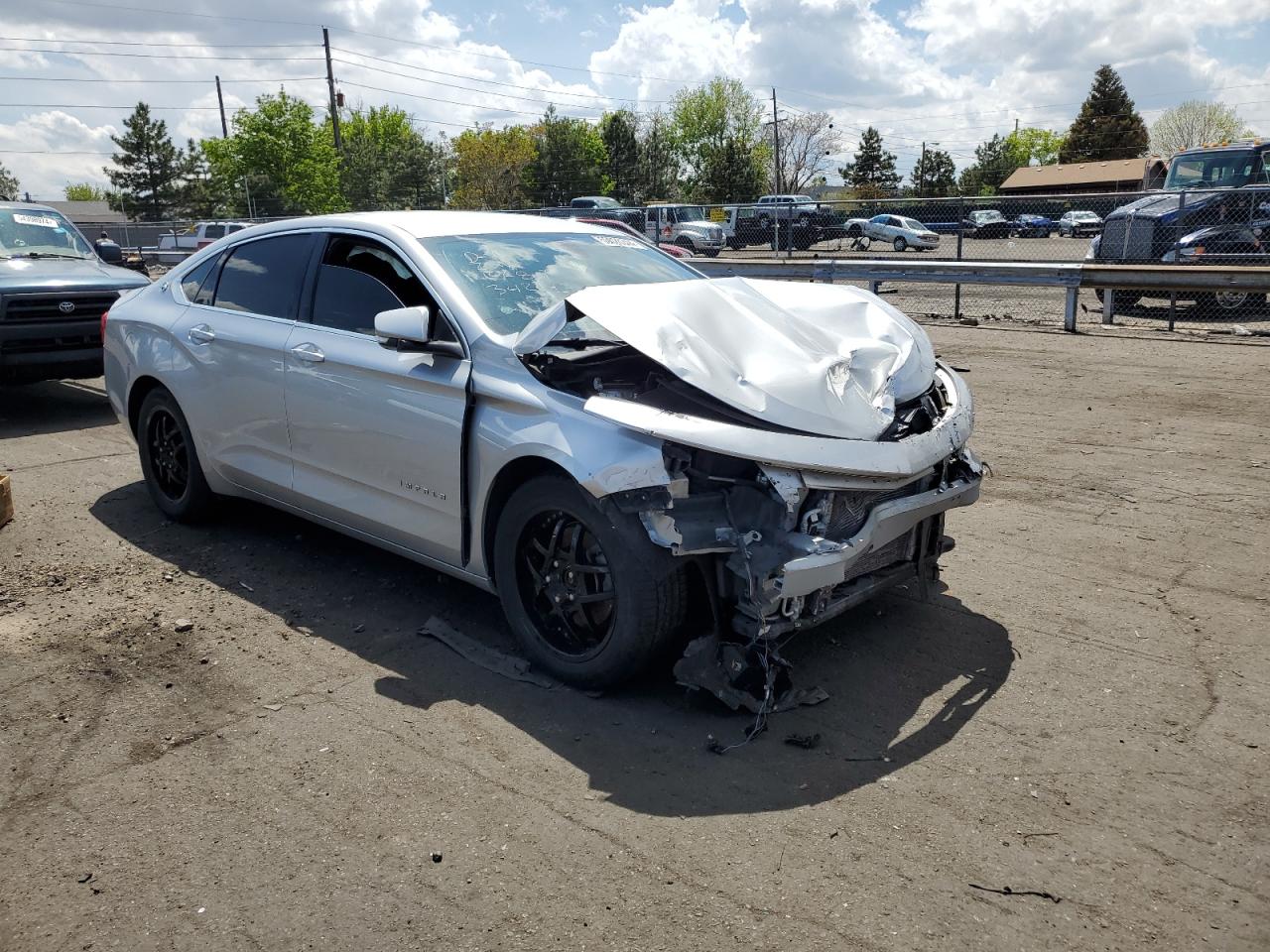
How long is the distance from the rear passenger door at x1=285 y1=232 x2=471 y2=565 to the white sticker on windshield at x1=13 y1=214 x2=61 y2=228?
298 inches

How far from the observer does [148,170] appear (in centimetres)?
7706

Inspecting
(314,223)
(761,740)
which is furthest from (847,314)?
(314,223)

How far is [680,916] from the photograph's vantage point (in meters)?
2.81

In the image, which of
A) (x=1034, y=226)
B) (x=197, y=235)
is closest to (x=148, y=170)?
(x=197, y=235)

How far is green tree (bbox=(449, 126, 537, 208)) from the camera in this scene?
2114 inches

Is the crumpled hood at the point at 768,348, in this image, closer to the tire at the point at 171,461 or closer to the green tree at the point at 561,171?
the tire at the point at 171,461

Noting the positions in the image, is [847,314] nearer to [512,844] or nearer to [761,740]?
[761,740]

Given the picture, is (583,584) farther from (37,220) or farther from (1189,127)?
(1189,127)

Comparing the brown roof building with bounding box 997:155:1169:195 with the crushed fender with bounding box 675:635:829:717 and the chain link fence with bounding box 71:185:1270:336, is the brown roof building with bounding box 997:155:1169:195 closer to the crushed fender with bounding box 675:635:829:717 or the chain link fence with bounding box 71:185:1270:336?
the chain link fence with bounding box 71:185:1270:336

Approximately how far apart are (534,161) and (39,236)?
54.0 metres

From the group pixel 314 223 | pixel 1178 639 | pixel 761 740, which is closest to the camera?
pixel 761 740

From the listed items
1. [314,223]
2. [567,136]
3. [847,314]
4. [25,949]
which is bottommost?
[25,949]

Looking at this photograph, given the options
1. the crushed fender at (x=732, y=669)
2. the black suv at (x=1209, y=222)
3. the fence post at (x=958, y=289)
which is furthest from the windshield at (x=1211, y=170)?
the crushed fender at (x=732, y=669)

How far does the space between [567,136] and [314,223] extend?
56.8 m
